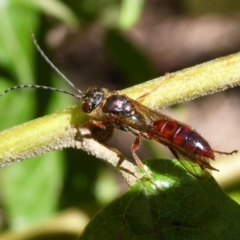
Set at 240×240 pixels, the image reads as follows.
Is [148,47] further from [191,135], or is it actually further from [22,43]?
[191,135]

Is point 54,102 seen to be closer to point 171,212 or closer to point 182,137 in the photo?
point 182,137

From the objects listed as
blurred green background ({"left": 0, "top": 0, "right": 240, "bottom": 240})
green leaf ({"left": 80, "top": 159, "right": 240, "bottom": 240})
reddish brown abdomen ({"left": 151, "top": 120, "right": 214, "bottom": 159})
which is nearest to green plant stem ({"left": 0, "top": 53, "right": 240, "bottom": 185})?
green leaf ({"left": 80, "top": 159, "right": 240, "bottom": 240})

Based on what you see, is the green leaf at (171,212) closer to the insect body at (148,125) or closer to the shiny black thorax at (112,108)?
the insect body at (148,125)

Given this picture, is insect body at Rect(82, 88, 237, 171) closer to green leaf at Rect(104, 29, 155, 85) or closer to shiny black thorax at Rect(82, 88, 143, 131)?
shiny black thorax at Rect(82, 88, 143, 131)

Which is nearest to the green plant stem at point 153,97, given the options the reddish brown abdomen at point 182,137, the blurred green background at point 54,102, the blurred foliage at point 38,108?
the reddish brown abdomen at point 182,137

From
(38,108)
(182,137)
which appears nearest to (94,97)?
(182,137)
